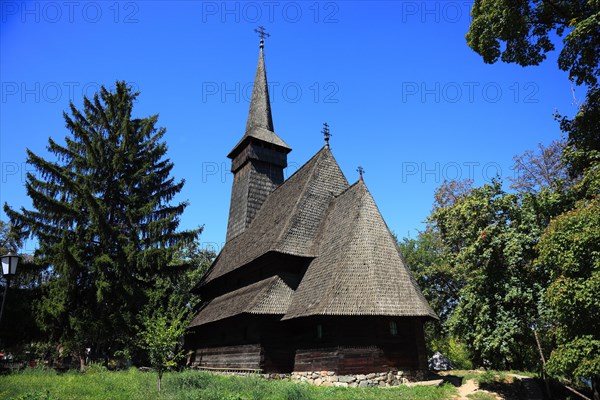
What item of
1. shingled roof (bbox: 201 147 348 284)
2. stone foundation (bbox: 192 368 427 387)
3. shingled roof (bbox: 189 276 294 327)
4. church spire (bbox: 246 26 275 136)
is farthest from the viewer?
church spire (bbox: 246 26 275 136)

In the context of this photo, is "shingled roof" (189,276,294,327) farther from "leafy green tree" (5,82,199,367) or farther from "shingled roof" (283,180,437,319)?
"leafy green tree" (5,82,199,367)

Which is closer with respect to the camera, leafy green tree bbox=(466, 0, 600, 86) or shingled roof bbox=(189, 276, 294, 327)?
leafy green tree bbox=(466, 0, 600, 86)

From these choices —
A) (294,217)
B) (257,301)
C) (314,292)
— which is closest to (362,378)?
(314,292)

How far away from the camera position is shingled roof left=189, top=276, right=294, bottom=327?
1767cm

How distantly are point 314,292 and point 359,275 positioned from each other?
6.98ft

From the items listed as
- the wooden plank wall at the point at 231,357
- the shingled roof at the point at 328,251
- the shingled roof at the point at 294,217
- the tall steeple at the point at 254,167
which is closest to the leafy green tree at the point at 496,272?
the shingled roof at the point at 328,251

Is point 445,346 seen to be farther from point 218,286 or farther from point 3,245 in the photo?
point 3,245

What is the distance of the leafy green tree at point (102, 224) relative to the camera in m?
20.8

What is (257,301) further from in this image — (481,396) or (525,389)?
(525,389)

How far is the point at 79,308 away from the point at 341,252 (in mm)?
15212

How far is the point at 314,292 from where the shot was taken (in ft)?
55.6

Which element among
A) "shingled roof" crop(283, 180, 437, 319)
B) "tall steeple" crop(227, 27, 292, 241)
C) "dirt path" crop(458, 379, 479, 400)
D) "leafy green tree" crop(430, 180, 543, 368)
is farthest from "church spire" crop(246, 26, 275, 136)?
"dirt path" crop(458, 379, 479, 400)

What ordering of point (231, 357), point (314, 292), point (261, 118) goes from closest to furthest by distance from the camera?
1. point (314, 292)
2. point (231, 357)
3. point (261, 118)

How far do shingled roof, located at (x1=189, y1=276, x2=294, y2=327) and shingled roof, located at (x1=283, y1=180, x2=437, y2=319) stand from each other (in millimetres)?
678
